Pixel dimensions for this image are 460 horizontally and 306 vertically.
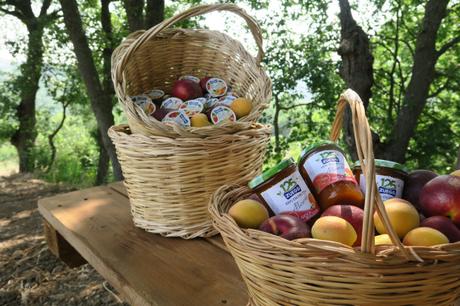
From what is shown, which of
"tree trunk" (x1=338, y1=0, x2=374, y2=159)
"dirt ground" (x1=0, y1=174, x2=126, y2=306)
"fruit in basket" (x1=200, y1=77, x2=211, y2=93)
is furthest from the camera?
"tree trunk" (x1=338, y1=0, x2=374, y2=159)

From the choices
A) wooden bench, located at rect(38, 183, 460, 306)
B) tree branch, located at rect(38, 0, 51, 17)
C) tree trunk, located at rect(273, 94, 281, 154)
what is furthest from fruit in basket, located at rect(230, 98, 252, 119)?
tree branch, located at rect(38, 0, 51, 17)

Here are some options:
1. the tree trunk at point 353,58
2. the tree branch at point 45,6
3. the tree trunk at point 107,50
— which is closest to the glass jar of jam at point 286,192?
the tree trunk at point 353,58

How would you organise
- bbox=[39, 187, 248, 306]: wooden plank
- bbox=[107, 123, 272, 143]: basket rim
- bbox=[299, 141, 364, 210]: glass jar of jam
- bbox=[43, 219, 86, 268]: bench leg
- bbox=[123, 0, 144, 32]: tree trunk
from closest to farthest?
1. bbox=[299, 141, 364, 210]: glass jar of jam
2. bbox=[39, 187, 248, 306]: wooden plank
3. bbox=[107, 123, 272, 143]: basket rim
4. bbox=[43, 219, 86, 268]: bench leg
5. bbox=[123, 0, 144, 32]: tree trunk

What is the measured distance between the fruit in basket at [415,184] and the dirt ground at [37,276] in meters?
1.28

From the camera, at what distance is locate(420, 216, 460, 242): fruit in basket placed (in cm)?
65

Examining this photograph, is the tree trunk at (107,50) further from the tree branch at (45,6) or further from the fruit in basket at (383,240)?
the fruit in basket at (383,240)

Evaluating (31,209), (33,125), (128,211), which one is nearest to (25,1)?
(33,125)

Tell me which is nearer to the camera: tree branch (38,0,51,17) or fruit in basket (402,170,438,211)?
fruit in basket (402,170,438,211)

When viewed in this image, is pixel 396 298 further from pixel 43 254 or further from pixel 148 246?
pixel 43 254

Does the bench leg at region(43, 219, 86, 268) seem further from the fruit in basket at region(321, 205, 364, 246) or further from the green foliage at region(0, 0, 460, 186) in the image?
the green foliage at region(0, 0, 460, 186)

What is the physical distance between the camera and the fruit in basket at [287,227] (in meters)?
0.67

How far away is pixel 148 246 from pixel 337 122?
61 cm

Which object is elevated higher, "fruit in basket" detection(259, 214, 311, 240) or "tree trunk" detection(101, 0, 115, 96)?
"tree trunk" detection(101, 0, 115, 96)

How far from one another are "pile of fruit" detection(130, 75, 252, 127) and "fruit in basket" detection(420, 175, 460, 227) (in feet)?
1.90
